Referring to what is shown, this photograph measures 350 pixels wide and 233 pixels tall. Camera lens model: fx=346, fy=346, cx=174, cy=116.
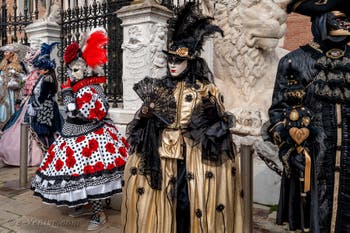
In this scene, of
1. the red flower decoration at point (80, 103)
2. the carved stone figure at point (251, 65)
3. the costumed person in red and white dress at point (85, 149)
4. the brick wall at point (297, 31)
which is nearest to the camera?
the costumed person in red and white dress at point (85, 149)

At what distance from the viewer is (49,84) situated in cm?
628

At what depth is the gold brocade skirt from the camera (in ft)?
9.41

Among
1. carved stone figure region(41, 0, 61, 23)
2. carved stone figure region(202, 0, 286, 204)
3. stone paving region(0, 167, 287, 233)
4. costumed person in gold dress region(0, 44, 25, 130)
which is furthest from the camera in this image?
carved stone figure region(41, 0, 61, 23)

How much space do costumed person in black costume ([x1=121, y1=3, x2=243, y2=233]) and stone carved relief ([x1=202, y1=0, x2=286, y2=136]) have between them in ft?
7.03

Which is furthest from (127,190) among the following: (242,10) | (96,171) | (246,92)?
(242,10)

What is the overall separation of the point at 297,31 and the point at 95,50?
6462 mm

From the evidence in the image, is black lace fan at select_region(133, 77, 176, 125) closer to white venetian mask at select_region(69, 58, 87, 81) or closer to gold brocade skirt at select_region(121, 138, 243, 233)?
gold brocade skirt at select_region(121, 138, 243, 233)

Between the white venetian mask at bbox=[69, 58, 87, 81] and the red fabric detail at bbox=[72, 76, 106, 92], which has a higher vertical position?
the white venetian mask at bbox=[69, 58, 87, 81]

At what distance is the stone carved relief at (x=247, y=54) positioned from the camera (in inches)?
197

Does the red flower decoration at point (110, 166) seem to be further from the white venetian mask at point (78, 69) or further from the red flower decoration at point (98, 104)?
the white venetian mask at point (78, 69)

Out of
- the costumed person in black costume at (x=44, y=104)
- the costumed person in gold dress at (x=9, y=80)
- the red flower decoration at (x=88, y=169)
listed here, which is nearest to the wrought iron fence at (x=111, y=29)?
the costumed person in black costume at (x=44, y=104)

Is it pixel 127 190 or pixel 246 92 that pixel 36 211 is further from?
pixel 246 92

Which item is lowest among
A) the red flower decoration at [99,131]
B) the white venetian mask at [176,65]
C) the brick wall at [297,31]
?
the red flower decoration at [99,131]

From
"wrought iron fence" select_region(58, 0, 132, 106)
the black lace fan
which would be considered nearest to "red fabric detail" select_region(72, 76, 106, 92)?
the black lace fan
